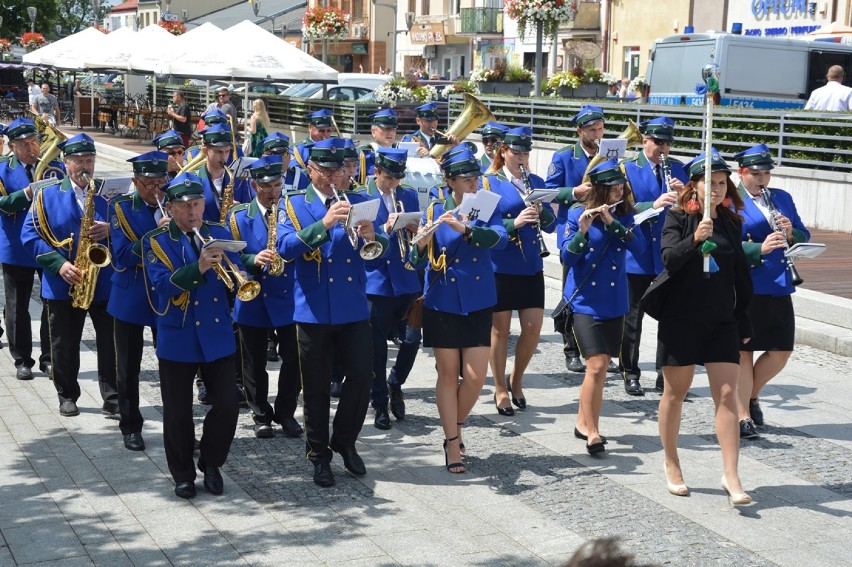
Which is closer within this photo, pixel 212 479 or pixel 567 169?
pixel 212 479

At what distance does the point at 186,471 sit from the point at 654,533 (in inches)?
103

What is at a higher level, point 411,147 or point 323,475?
point 411,147

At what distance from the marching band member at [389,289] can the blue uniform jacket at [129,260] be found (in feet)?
5.35

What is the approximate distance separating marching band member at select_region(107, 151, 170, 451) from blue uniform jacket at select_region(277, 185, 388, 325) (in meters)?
0.86

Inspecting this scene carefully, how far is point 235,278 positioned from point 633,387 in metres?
3.84

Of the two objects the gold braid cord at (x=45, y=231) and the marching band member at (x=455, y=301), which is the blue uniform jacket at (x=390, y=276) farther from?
the gold braid cord at (x=45, y=231)

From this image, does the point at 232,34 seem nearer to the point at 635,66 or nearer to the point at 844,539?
the point at 844,539

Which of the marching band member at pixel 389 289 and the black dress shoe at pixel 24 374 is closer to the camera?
the marching band member at pixel 389 289

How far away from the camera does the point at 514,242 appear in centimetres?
903

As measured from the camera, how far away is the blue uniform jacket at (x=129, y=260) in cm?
776

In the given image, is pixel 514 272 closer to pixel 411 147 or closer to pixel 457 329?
pixel 457 329

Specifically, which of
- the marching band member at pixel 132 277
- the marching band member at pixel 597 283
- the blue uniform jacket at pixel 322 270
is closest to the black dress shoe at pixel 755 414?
the marching band member at pixel 597 283

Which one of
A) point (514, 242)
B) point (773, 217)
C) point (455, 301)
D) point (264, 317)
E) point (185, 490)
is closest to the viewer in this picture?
point (185, 490)

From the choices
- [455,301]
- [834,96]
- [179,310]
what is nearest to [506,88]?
[834,96]
